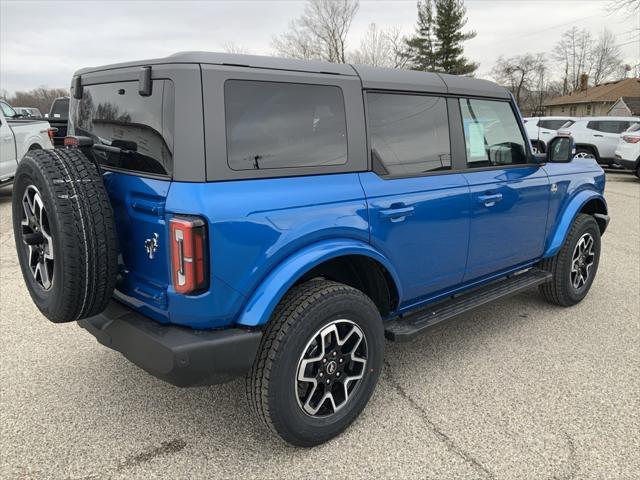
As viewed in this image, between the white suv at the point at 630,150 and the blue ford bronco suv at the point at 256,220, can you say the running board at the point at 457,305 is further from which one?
the white suv at the point at 630,150

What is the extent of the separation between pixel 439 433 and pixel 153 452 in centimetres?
151

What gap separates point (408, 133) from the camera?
2998 mm

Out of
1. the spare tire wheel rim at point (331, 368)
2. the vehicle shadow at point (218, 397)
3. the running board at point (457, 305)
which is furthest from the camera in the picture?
the running board at point (457, 305)

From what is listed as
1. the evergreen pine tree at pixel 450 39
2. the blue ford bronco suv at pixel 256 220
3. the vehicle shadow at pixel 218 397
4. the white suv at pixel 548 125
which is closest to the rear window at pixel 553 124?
the white suv at pixel 548 125

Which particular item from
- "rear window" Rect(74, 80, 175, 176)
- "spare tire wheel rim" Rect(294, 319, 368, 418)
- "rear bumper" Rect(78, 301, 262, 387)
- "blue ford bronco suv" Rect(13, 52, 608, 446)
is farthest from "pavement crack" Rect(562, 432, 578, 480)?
"rear window" Rect(74, 80, 175, 176)

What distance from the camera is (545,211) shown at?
155 inches

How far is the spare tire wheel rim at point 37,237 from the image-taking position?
7.61 ft

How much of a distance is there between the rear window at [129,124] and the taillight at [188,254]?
286 millimetres

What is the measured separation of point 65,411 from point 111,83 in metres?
1.89

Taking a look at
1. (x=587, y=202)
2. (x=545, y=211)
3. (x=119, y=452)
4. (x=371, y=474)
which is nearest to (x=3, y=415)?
(x=119, y=452)

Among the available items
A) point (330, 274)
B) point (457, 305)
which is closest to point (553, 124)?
point (457, 305)

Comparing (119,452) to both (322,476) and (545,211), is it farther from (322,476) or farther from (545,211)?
(545,211)

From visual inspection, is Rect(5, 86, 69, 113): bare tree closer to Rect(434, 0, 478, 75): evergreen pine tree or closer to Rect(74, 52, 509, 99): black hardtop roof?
Rect(434, 0, 478, 75): evergreen pine tree

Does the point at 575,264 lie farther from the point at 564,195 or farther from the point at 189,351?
the point at 189,351
